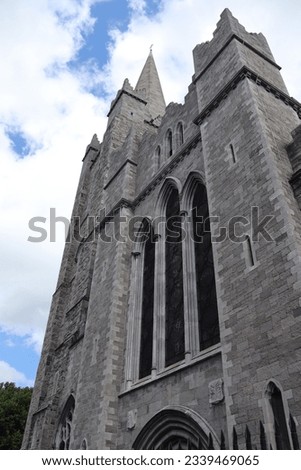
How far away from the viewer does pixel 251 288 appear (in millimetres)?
6969

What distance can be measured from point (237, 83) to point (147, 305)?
262 inches

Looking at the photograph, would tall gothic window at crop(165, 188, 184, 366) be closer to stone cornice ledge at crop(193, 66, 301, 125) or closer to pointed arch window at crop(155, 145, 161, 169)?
pointed arch window at crop(155, 145, 161, 169)

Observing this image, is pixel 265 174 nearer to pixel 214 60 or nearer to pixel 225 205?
pixel 225 205

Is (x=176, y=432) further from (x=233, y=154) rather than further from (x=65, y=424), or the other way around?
(x=65, y=424)

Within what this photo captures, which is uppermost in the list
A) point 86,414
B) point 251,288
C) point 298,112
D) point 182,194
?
point 298,112

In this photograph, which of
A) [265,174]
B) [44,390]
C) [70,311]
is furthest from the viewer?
[70,311]

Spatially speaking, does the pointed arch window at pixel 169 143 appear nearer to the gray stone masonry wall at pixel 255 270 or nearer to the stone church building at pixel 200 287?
the stone church building at pixel 200 287

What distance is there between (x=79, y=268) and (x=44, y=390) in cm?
566

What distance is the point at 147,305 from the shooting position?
38.1 feet

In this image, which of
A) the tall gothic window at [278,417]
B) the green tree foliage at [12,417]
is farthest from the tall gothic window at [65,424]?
the green tree foliage at [12,417]

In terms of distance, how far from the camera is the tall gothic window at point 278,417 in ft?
17.9

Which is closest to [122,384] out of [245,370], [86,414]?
[86,414]

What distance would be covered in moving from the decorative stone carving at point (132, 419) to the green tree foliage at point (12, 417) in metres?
18.3

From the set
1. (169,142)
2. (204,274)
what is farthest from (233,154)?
(169,142)
